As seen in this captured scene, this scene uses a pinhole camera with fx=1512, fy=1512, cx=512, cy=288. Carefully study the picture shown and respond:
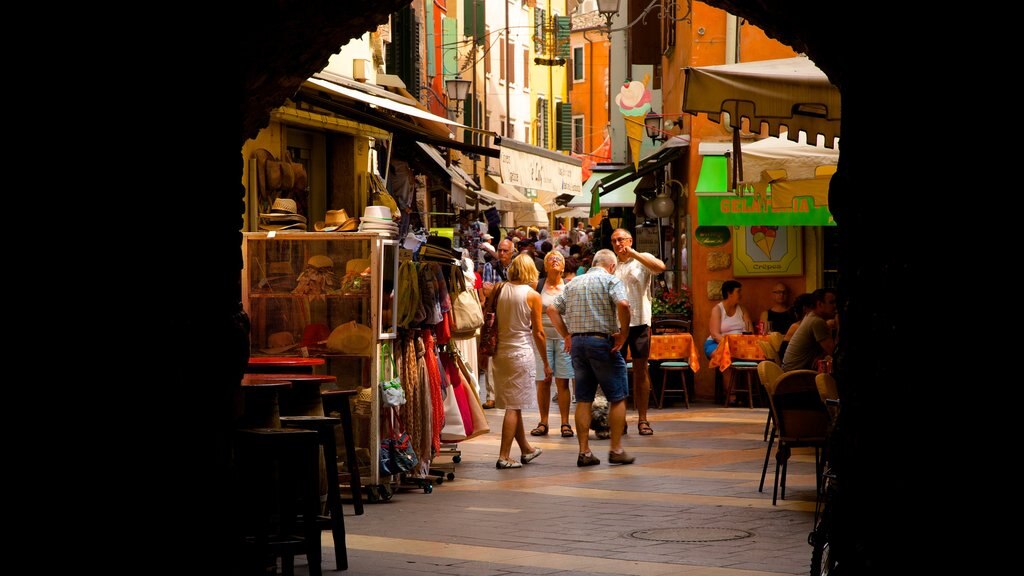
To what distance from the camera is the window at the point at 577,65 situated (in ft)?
217

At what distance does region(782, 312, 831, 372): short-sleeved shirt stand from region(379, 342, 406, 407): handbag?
2909 mm

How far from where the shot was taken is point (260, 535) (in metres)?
7.20

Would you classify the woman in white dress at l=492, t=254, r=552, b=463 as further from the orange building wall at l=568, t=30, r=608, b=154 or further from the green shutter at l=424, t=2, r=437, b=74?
the orange building wall at l=568, t=30, r=608, b=154

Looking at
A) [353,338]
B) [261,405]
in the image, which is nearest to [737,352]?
[353,338]

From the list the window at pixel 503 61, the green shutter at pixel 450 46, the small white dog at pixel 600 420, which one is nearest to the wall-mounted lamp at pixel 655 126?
the small white dog at pixel 600 420

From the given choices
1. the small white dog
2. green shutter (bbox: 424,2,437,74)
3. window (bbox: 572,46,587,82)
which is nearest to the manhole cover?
the small white dog

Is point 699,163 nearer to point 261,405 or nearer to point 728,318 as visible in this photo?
point 728,318

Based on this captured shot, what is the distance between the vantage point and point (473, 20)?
1543 inches

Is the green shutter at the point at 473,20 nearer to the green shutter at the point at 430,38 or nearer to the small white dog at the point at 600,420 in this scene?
the green shutter at the point at 430,38

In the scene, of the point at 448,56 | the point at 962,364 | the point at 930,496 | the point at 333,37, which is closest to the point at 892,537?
the point at 930,496

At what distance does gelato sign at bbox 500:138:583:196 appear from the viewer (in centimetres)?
1630

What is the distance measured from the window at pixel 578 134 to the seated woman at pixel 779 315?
1837 inches

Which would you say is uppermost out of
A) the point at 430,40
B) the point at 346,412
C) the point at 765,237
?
the point at 430,40

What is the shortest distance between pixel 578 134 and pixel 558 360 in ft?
169
